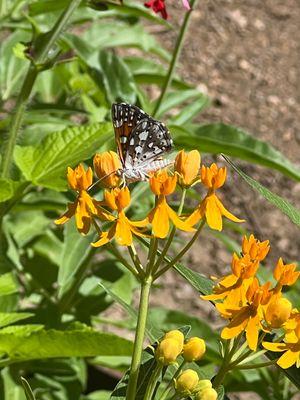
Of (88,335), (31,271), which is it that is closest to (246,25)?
(31,271)

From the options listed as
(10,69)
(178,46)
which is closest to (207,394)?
(178,46)

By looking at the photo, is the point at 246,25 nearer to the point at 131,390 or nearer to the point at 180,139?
the point at 180,139

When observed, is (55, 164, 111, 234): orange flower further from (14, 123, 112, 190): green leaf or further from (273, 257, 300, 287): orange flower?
(14, 123, 112, 190): green leaf

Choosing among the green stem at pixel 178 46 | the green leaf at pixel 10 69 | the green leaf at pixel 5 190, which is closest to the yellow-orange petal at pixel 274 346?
the green leaf at pixel 5 190

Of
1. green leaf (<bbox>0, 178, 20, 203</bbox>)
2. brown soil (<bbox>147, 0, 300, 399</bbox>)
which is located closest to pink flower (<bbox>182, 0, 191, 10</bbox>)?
green leaf (<bbox>0, 178, 20, 203</bbox>)

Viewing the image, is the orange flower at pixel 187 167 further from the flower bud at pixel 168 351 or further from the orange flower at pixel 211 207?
the flower bud at pixel 168 351

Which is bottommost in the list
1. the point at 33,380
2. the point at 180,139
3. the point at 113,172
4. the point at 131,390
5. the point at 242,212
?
the point at 242,212

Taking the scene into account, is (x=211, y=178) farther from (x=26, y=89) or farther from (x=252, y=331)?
(x=26, y=89)
